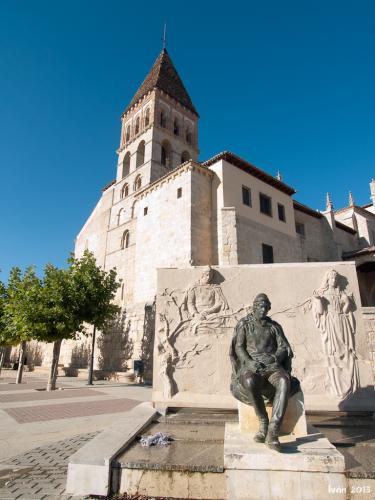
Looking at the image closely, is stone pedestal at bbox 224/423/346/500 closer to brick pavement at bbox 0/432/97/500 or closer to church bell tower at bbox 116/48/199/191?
brick pavement at bbox 0/432/97/500

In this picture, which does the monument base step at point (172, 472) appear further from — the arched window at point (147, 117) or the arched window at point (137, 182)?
the arched window at point (147, 117)

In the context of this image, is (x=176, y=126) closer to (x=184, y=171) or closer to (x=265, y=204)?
(x=184, y=171)

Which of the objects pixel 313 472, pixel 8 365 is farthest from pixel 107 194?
pixel 313 472

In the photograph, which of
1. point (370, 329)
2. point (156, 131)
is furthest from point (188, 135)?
point (370, 329)

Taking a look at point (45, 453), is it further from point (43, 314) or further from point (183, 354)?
point (43, 314)

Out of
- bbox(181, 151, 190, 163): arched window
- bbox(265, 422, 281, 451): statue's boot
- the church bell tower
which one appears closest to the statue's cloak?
bbox(265, 422, 281, 451): statue's boot

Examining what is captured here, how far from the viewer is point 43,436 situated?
571cm

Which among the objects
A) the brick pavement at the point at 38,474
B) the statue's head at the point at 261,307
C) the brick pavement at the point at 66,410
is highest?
the statue's head at the point at 261,307

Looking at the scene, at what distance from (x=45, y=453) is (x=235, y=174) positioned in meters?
19.3

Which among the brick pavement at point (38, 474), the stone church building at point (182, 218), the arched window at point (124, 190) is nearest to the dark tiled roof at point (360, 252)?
the stone church building at point (182, 218)

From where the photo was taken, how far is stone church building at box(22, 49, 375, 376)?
64.2 ft

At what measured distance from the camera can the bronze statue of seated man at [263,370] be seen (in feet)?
10.5

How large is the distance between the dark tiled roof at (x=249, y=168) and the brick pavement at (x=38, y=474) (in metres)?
18.7

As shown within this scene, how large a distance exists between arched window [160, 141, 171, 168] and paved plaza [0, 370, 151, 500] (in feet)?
80.6
